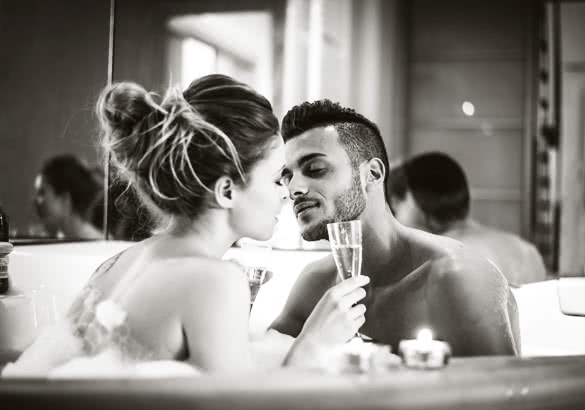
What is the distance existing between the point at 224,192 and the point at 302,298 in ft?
1.74

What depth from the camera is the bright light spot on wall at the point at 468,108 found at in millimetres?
4242

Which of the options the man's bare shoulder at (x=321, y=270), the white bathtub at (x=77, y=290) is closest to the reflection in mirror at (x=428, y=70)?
the white bathtub at (x=77, y=290)

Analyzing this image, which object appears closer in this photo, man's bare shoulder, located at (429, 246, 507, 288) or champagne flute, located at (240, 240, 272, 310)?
man's bare shoulder, located at (429, 246, 507, 288)

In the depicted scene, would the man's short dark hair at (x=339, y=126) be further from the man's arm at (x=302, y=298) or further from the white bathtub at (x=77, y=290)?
the white bathtub at (x=77, y=290)

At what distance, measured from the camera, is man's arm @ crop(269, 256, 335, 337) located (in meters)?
1.55

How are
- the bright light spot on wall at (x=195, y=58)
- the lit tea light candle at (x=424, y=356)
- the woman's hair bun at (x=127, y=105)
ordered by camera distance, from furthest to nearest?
the bright light spot on wall at (x=195, y=58) < the woman's hair bun at (x=127, y=105) < the lit tea light candle at (x=424, y=356)

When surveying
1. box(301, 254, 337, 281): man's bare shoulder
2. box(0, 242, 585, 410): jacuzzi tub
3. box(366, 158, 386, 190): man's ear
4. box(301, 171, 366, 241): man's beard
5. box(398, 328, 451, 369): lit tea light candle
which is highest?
box(366, 158, 386, 190): man's ear

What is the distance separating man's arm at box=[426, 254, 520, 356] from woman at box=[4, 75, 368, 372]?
24 cm

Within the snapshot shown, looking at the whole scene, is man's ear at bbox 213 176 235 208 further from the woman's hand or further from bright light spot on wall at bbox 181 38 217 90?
bright light spot on wall at bbox 181 38 217 90

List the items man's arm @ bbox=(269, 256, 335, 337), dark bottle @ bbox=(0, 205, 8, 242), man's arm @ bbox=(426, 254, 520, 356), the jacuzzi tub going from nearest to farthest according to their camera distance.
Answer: the jacuzzi tub, man's arm @ bbox=(426, 254, 520, 356), man's arm @ bbox=(269, 256, 335, 337), dark bottle @ bbox=(0, 205, 8, 242)

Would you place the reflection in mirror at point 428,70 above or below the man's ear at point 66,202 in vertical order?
above

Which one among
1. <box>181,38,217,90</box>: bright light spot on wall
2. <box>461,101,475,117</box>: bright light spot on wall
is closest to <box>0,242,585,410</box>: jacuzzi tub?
<box>181,38,217,90</box>: bright light spot on wall

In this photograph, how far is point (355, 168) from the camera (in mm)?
1377

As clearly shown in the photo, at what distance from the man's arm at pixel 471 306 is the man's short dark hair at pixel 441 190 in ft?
2.53
